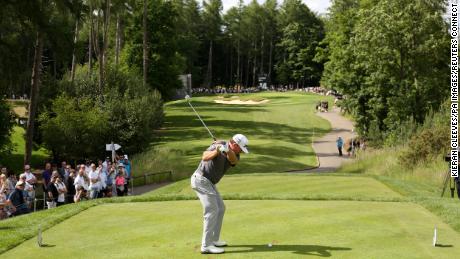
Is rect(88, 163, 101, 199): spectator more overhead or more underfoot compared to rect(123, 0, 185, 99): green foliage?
more underfoot

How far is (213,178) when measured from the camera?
1032cm

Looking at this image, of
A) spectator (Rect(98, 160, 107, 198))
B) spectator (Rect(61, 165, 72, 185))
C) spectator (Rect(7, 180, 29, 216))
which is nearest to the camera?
spectator (Rect(7, 180, 29, 216))

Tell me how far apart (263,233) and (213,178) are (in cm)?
154

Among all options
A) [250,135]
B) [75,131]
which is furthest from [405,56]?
[75,131]

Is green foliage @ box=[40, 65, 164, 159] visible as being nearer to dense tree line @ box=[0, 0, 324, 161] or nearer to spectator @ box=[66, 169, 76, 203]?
dense tree line @ box=[0, 0, 324, 161]

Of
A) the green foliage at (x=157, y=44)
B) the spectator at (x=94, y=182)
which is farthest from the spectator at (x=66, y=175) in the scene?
the green foliage at (x=157, y=44)

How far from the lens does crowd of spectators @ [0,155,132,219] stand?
61.4 ft

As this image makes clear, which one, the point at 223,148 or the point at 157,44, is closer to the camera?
the point at 223,148

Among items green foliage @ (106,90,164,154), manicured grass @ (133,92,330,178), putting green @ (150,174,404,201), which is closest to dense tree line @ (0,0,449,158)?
green foliage @ (106,90,164,154)

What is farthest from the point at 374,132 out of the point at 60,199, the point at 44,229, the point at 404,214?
the point at 44,229

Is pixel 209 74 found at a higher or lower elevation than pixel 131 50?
lower

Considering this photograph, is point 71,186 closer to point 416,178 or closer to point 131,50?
point 416,178

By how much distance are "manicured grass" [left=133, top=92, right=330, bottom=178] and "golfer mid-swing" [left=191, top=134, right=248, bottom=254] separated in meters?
24.0

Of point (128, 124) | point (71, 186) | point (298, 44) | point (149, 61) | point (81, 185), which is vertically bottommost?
point (71, 186)
